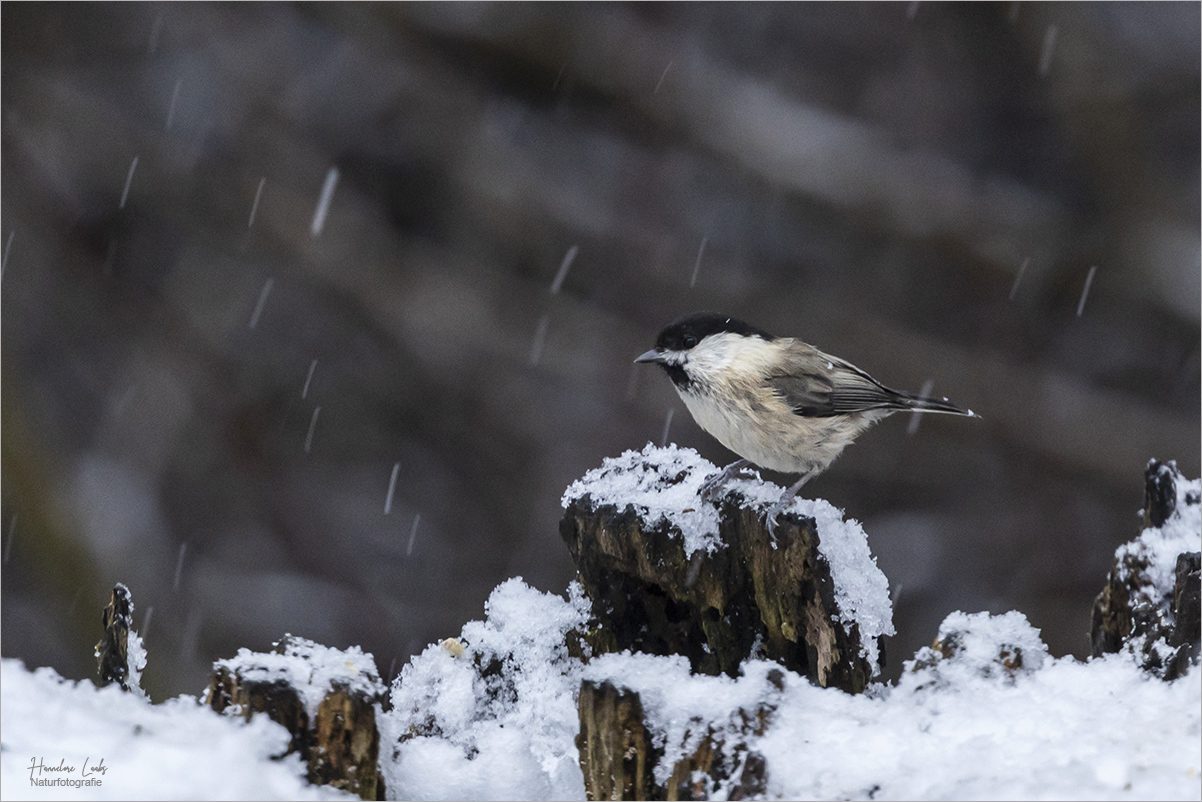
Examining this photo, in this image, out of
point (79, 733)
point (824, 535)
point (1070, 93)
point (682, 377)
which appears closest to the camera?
point (79, 733)

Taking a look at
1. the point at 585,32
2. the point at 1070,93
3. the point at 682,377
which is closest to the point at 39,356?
the point at 585,32

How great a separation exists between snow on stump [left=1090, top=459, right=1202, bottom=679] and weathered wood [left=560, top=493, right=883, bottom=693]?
37cm

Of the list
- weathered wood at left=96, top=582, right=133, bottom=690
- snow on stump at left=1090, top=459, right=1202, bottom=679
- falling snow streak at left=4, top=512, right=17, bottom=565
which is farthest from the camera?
falling snow streak at left=4, top=512, right=17, bottom=565

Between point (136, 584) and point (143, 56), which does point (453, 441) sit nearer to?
point (136, 584)

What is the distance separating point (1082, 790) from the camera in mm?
1098

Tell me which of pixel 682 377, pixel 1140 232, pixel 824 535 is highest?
pixel 1140 232

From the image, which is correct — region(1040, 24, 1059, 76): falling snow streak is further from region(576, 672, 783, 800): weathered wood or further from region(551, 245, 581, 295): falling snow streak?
region(576, 672, 783, 800): weathered wood

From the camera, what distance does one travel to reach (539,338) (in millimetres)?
4254

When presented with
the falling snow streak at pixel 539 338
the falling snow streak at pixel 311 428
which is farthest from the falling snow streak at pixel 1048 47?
the falling snow streak at pixel 311 428

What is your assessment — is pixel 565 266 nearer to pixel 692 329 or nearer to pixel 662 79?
pixel 662 79

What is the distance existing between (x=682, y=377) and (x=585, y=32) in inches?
86.7

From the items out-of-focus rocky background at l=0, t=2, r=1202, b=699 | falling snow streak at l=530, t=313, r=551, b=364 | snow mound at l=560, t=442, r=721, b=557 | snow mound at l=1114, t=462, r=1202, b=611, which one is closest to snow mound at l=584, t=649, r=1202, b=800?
snow mound at l=1114, t=462, r=1202, b=611

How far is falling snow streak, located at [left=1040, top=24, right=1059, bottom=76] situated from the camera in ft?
12.4

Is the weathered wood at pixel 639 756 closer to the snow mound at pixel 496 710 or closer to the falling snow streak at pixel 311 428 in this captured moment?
the snow mound at pixel 496 710
